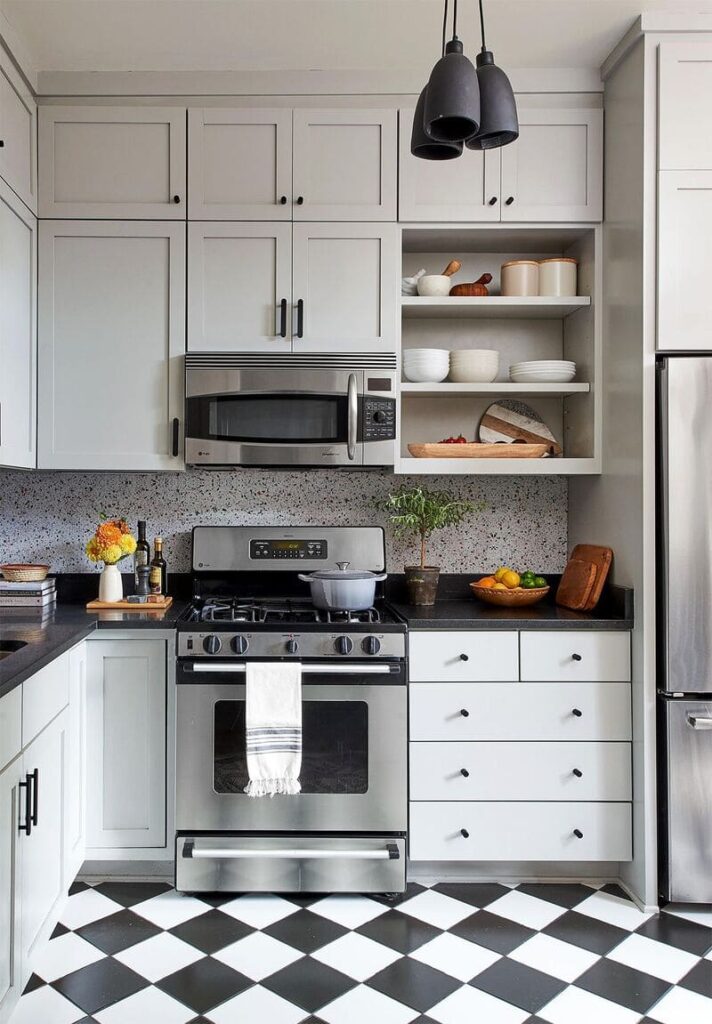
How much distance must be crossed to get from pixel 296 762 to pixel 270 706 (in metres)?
0.19

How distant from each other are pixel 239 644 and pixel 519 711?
949 millimetres

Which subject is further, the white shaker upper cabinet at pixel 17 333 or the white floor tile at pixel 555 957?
the white shaker upper cabinet at pixel 17 333

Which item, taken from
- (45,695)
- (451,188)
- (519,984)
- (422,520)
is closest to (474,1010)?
(519,984)

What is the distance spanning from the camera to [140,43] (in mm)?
2666

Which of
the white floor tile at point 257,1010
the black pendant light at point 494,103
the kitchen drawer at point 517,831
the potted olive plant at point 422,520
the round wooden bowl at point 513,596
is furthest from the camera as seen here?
the potted olive plant at point 422,520

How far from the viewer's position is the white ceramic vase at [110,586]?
283 cm

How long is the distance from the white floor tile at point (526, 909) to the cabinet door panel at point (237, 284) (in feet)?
6.55

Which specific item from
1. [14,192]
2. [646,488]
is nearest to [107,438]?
[14,192]

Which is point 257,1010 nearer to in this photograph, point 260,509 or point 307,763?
point 307,763

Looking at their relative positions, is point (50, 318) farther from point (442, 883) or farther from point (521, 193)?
point (442, 883)

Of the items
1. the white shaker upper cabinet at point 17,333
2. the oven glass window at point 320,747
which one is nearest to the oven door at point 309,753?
the oven glass window at point 320,747

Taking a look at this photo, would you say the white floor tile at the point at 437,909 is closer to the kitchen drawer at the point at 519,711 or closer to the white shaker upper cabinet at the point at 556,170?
the kitchen drawer at the point at 519,711

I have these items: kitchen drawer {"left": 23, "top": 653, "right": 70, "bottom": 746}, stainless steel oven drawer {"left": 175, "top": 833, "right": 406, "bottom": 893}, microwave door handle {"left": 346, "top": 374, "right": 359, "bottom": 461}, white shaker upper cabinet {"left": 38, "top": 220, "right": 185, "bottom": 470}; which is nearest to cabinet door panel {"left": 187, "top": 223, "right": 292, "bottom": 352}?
white shaker upper cabinet {"left": 38, "top": 220, "right": 185, "bottom": 470}

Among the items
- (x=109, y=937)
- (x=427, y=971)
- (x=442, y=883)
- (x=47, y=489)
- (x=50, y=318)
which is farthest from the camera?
(x=47, y=489)
